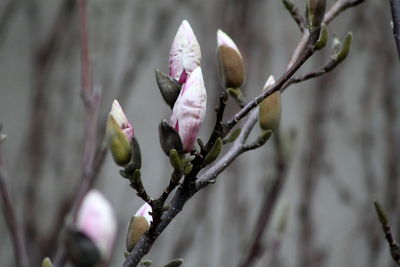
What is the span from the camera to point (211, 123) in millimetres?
1743

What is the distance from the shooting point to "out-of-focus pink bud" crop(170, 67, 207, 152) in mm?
380

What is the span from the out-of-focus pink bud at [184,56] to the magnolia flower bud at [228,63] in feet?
0.14

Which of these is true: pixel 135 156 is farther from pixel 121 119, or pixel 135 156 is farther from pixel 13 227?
pixel 13 227

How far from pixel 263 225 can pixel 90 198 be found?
324 millimetres

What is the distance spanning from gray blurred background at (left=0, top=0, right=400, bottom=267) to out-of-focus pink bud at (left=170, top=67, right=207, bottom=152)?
132cm

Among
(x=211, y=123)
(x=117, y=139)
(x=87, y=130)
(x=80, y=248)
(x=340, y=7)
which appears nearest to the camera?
(x=80, y=248)

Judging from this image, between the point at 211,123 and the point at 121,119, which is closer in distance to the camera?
the point at 121,119

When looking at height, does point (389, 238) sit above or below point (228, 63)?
below

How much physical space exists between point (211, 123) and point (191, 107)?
1363mm

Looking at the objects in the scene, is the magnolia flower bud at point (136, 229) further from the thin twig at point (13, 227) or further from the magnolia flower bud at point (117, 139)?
the thin twig at point (13, 227)

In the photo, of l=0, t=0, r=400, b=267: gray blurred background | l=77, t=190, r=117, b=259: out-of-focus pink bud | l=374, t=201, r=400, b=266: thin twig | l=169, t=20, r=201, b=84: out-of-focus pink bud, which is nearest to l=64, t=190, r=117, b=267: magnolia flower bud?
l=77, t=190, r=117, b=259: out-of-focus pink bud

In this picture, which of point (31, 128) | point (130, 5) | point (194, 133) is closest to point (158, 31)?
point (130, 5)

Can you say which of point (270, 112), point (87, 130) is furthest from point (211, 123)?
point (270, 112)

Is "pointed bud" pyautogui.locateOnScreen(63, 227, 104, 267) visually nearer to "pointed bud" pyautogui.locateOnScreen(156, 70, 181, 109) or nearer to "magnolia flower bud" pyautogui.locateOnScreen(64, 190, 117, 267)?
"magnolia flower bud" pyautogui.locateOnScreen(64, 190, 117, 267)
